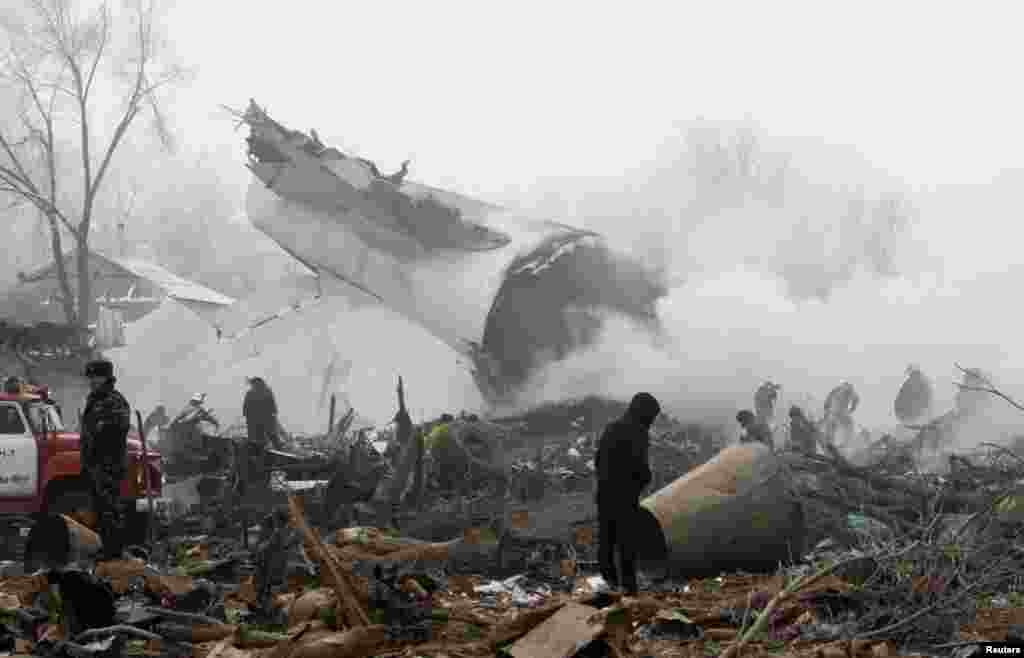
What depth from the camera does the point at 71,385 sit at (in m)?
18.5

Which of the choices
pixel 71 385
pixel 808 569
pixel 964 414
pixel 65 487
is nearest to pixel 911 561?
pixel 808 569

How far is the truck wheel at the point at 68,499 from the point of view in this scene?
9648mm

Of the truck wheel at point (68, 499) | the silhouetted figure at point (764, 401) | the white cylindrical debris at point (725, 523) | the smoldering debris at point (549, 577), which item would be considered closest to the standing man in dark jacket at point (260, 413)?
the smoldering debris at point (549, 577)

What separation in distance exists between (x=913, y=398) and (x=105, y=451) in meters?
13.9

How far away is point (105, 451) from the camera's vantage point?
26.0 ft

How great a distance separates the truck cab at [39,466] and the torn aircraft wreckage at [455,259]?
9666 millimetres

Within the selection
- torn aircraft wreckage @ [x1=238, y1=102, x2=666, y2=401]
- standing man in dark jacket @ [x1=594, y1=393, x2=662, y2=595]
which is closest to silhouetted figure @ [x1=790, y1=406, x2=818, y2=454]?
torn aircraft wreckage @ [x1=238, y1=102, x2=666, y2=401]

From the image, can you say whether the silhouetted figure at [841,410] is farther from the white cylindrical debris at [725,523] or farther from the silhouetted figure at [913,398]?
the white cylindrical debris at [725,523]

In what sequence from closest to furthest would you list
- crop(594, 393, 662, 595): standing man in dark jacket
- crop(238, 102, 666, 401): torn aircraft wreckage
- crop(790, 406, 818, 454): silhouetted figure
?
1. crop(594, 393, 662, 595): standing man in dark jacket
2. crop(790, 406, 818, 454): silhouetted figure
3. crop(238, 102, 666, 401): torn aircraft wreckage

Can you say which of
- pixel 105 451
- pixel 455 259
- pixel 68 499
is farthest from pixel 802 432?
pixel 105 451

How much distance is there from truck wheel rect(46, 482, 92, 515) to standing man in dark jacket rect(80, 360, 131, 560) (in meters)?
1.94

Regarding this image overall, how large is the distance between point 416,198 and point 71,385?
681cm

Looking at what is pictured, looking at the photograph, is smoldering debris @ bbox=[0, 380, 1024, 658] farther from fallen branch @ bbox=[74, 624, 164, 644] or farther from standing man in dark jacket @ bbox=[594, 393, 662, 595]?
standing man in dark jacket @ bbox=[594, 393, 662, 595]

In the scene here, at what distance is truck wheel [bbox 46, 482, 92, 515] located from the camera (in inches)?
380
